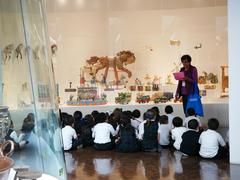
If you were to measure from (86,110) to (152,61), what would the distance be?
93.9 inches

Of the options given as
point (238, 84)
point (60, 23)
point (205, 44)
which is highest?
point (60, 23)

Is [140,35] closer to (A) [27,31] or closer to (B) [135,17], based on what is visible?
(B) [135,17]

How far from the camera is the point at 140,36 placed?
9.25 m

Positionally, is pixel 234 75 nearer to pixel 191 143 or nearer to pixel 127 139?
pixel 191 143

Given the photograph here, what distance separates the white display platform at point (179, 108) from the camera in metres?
7.30

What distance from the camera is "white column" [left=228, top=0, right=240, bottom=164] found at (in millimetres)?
5086

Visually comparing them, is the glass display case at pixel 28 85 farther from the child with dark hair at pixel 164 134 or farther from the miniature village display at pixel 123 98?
the miniature village display at pixel 123 98

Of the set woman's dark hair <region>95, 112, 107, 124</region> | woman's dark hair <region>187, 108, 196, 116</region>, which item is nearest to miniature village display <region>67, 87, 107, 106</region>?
woman's dark hair <region>95, 112, 107, 124</region>

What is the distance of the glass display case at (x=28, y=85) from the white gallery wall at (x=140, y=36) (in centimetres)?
522

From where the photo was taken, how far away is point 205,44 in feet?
29.0

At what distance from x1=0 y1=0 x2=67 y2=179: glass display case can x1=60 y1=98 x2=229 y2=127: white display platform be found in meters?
4.06

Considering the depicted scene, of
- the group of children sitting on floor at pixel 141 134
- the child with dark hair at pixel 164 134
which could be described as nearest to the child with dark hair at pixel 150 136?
the group of children sitting on floor at pixel 141 134

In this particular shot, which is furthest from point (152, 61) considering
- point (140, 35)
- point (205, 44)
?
point (205, 44)

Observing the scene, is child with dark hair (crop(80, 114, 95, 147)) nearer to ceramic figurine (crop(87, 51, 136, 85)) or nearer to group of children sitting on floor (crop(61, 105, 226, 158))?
group of children sitting on floor (crop(61, 105, 226, 158))
